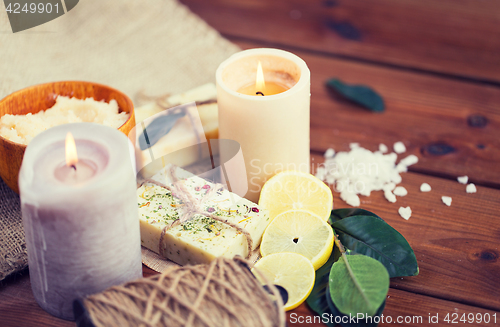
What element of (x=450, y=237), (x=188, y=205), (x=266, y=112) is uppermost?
(x=266, y=112)

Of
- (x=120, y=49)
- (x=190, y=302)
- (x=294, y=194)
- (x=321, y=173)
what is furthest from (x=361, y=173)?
(x=120, y=49)

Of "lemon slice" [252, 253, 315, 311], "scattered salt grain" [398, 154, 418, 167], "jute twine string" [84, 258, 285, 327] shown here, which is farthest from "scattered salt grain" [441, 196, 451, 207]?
"jute twine string" [84, 258, 285, 327]

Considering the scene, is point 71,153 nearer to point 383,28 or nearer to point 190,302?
point 190,302

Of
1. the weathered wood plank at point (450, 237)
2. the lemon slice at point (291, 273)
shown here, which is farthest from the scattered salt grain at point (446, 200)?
the lemon slice at point (291, 273)

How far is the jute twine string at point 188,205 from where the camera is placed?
76 cm

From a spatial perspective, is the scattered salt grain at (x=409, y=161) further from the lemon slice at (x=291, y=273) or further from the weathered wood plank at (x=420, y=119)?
the lemon slice at (x=291, y=273)

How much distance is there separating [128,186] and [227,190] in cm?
25

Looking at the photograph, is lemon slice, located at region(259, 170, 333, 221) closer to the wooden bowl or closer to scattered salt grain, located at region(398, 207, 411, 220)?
scattered salt grain, located at region(398, 207, 411, 220)

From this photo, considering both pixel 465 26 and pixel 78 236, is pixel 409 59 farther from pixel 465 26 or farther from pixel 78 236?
pixel 78 236

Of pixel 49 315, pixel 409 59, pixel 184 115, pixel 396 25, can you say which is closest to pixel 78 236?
pixel 49 315

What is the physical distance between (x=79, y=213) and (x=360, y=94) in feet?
2.80

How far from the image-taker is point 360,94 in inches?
48.4

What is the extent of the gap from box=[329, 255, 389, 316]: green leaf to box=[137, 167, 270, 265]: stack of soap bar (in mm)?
153

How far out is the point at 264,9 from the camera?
1581mm
